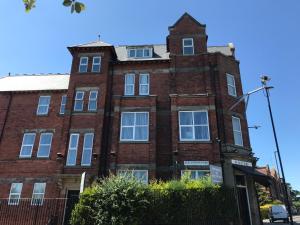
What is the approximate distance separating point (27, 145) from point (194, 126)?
1449 centimetres

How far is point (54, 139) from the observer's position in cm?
2495

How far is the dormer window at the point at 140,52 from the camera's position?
2650 centimetres

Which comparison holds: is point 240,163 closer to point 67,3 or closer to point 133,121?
point 133,121

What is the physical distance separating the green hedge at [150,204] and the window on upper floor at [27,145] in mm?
11092

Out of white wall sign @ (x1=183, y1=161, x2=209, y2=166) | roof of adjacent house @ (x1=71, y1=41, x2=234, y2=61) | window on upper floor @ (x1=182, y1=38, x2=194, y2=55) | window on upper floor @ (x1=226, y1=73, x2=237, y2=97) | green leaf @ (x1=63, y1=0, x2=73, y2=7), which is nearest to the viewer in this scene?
green leaf @ (x1=63, y1=0, x2=73, y2=7)

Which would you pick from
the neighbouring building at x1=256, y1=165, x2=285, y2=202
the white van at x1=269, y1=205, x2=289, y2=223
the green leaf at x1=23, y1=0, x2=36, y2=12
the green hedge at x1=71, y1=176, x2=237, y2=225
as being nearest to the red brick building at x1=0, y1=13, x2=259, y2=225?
the green hedge at x1=71, y1=176, x2=237, y2=225

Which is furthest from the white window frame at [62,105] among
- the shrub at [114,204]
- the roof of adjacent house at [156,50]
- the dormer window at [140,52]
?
the shrub at [114,204]

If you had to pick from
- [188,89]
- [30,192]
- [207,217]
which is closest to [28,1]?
[207,217]

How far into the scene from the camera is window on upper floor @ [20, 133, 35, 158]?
80.6 ft

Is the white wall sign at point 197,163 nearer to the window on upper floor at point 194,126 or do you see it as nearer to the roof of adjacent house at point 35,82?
the window on upper floor at point 194,126

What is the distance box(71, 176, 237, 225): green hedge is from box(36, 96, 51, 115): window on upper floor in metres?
13.0

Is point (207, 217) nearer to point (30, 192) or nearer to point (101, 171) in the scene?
point (101, 171)

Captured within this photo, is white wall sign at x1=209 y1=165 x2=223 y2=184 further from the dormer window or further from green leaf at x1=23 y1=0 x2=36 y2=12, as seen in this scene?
green leaf at x1=23 y1=0 x2=36 y2=12

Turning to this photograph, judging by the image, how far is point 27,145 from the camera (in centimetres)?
2502
